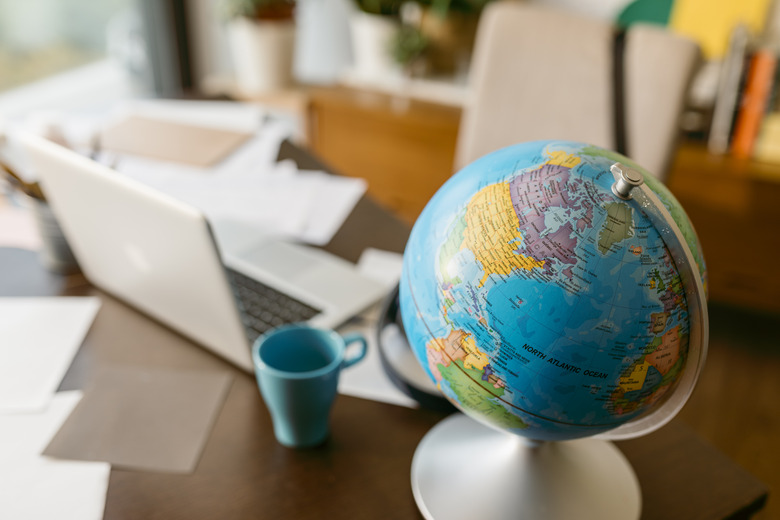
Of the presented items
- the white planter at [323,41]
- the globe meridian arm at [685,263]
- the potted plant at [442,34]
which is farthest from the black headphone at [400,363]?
the white planter at [323,41]

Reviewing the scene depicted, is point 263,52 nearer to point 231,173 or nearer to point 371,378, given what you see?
point 231,173

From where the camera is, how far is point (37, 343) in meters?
0.79

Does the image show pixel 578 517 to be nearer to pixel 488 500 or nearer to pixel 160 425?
pixel 488 500

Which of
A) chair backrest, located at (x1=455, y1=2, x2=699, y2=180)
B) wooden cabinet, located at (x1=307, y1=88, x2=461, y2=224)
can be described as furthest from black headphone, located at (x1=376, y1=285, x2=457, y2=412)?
wooden cabinet, located at (x1=307, y1=88, x2=461, y2=224)

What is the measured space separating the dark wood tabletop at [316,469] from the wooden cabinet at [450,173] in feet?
4.04

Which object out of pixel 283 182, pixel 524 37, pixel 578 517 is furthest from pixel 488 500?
pixel 524 37

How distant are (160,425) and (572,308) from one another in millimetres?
463

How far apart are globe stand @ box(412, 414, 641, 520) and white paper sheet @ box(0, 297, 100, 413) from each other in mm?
440

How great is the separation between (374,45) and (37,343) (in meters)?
1.59

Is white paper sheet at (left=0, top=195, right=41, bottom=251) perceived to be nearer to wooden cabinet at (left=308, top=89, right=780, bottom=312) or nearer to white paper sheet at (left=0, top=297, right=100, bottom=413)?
white paper sheet at (left=0, top=297, right=100, bottom=413)

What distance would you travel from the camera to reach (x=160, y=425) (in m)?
0.68

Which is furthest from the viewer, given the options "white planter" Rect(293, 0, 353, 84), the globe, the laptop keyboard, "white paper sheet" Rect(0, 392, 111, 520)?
"white planter" Rect(293, 0, 353, 84)

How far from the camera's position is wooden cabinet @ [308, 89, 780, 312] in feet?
5.94

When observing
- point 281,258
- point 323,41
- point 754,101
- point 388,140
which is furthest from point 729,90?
point 281,258
